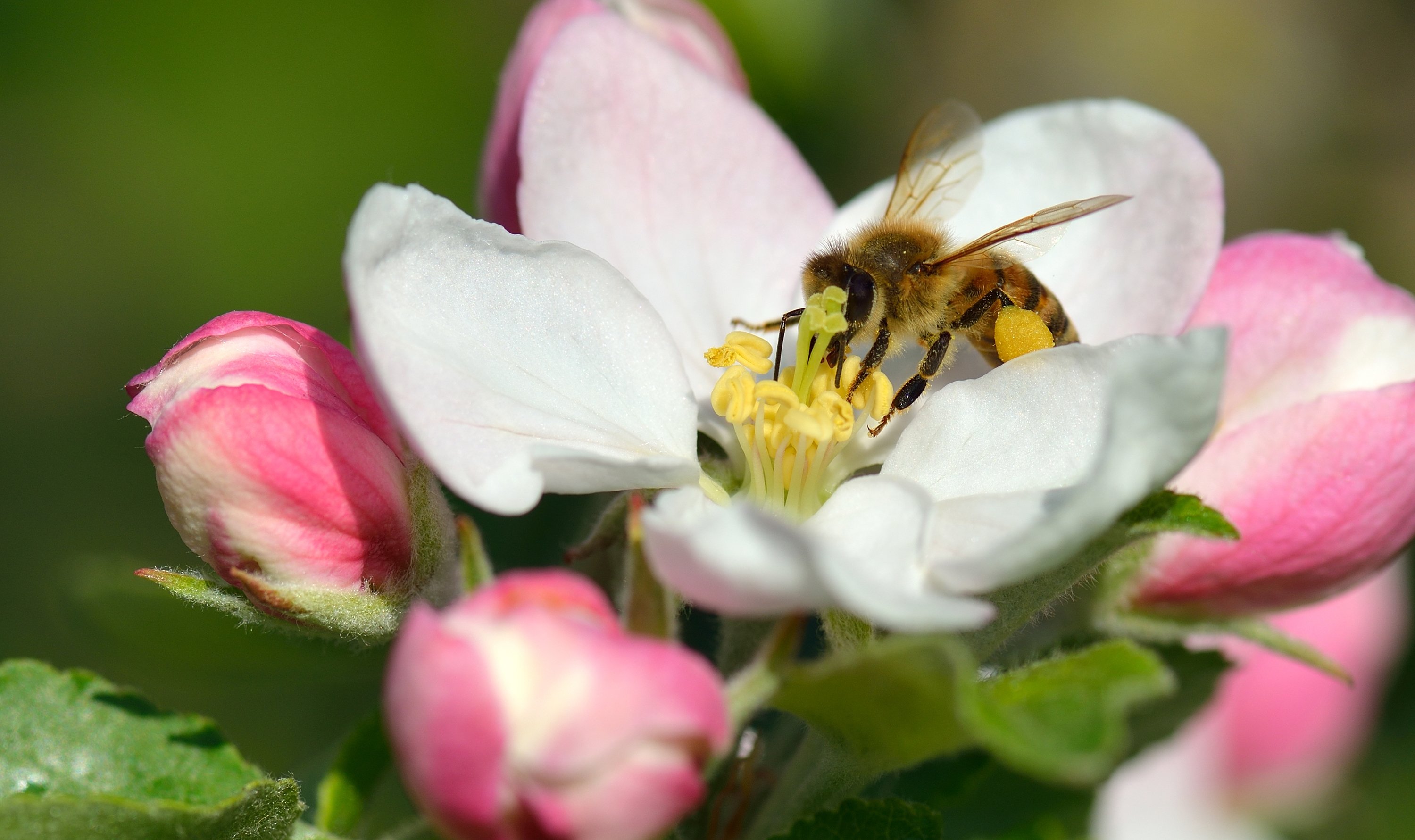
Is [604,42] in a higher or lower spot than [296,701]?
higher

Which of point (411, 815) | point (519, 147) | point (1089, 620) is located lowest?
point (411, 815)

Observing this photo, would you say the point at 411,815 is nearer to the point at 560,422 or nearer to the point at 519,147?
the point at 560,422

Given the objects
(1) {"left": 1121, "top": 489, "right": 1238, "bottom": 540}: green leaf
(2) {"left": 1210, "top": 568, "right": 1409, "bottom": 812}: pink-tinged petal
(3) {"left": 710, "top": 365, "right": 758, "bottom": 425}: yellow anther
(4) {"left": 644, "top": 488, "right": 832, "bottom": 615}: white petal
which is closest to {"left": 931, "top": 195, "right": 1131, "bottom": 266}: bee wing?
(3) {"left": 710, "top": 365, "right": 758, "bottom": 425}: yellow anther

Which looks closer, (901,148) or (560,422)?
(560,422)

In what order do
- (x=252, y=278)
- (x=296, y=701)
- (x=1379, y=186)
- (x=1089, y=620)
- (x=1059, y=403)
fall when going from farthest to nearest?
(x=1379, y=186), (x=252, y=278), (x=296, y=701), (x=1089, y=620), (x=1059, y=403)

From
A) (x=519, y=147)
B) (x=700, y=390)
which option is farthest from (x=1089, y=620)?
(x=519, y=147)

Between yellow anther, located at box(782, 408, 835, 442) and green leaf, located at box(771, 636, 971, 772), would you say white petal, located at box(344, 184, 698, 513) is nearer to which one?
yellow anther, located at box(782, 408, 835, 442)

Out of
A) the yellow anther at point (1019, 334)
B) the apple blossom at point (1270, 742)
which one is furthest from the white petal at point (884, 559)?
the apple blossom at point (1270, 742)
